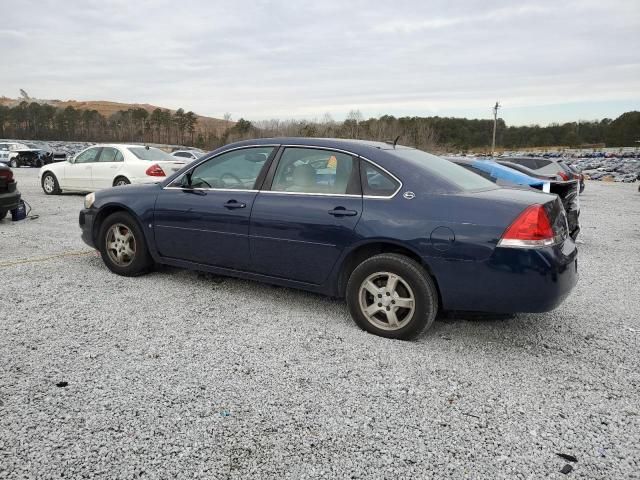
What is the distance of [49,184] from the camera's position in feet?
44.3

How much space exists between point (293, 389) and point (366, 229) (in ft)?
4.37

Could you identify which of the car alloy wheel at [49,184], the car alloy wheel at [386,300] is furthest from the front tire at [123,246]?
the car alloy wheel at [49,184]

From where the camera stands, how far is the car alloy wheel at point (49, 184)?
13412 mm

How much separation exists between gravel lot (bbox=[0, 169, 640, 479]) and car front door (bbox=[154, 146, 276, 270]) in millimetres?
450

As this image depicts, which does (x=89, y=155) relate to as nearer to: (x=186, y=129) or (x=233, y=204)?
(x=233, y=204)

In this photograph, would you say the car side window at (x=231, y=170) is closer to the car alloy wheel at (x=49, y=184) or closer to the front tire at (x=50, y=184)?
the front tire at (x=50, y=184)

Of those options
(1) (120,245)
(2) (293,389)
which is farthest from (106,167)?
(2) (293,389)

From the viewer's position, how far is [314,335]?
378cm

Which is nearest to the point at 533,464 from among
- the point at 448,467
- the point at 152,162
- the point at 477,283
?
the point at 448,467

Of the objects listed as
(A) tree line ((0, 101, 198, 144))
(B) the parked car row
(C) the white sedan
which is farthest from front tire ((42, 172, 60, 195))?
(A) tree line ((0, 101, 198, 144))

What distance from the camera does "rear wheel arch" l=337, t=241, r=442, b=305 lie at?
3582 mm

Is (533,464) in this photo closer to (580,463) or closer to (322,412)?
(580,463)

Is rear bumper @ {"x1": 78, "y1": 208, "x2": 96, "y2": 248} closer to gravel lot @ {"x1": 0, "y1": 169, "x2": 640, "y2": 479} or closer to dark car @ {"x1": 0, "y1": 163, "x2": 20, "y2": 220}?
gravel lot @ {"x1": 0, "y1": 169, "x2": 640, "y2": 479}

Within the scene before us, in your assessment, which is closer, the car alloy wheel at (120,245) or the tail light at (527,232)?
the tail light at (527,232)
